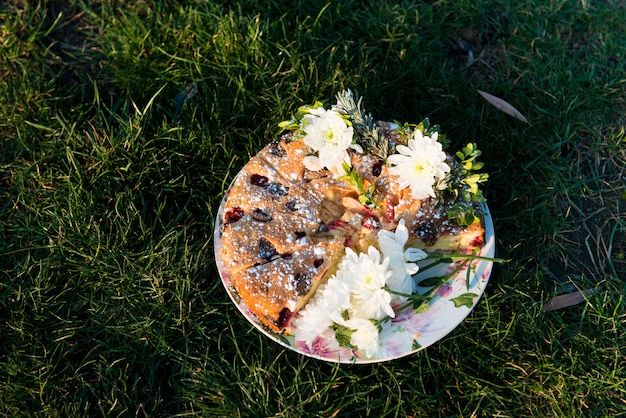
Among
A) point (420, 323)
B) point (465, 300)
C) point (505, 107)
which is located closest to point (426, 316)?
point (420, 323)

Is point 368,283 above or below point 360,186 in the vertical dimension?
below

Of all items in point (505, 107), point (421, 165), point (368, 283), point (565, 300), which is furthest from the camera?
point (505, 107)

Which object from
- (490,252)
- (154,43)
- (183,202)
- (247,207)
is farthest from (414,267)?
(154,43)

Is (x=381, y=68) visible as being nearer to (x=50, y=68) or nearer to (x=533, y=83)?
(x=533, y=83)

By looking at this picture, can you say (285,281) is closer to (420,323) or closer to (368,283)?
(368,283)

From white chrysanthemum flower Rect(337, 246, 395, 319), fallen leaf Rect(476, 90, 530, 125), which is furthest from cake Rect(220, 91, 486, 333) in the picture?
fallen leaf Rect(476, 90, 530, 125)

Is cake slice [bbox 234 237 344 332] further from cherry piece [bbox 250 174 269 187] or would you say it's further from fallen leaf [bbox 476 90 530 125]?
fallen leaf [bbox 476 90 530 125]
